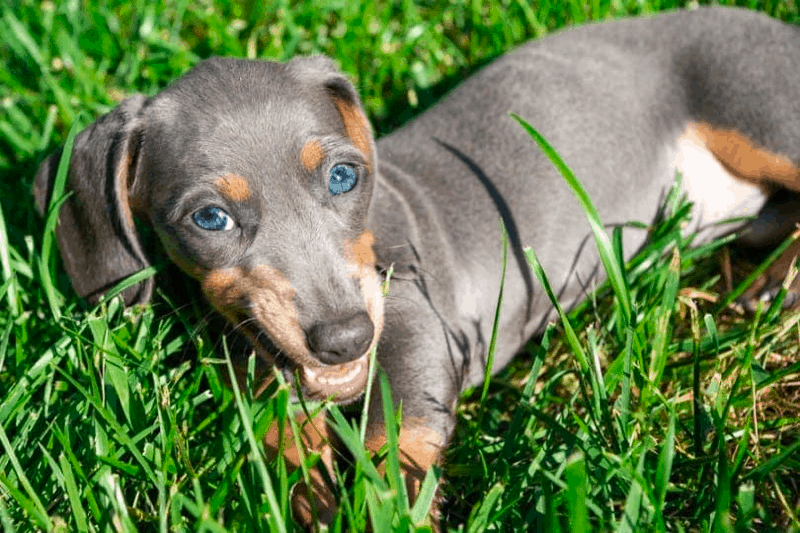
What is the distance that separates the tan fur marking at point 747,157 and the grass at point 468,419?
0.40m

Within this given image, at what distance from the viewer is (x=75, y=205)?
322cm

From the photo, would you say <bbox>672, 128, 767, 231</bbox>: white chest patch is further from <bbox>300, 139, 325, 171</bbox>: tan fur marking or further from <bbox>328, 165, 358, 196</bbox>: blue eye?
<bbox>300, 139, 325, 171</bbox>: tan fur marking

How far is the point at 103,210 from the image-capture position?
3.10m

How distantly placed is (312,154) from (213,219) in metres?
0.42

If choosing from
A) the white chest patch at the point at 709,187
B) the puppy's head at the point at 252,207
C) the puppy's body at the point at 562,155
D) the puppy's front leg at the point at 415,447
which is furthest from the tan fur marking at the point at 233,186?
the white chest patch at the point at 709,187

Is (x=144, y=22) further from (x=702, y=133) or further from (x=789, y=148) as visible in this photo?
(x=789, y=148)

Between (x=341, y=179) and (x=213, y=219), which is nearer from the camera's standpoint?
(x=213, y=219)

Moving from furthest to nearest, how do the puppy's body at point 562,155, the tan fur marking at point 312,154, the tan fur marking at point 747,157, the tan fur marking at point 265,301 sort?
the tan fur marking at point 747,157 < the puppy's body at point 562,155 < the tan fur marking at point 312,154 < the tan fur marking at point 265,301

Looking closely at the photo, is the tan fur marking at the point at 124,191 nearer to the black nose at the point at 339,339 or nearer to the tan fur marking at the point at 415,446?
the black nose at the point at 339,339

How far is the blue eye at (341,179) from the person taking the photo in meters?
2.99

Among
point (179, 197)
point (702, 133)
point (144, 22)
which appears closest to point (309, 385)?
point (179, 197)

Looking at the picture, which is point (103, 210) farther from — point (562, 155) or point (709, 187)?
point (709, 187)

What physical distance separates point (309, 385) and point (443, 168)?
4.36 ft

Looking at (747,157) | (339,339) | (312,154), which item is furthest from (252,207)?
(747,157)
